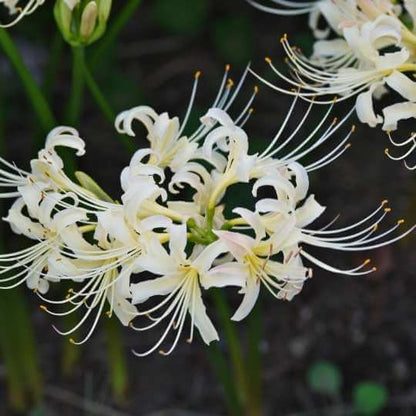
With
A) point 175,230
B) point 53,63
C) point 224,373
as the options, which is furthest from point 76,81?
point 224,373

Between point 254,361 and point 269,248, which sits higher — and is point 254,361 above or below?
below

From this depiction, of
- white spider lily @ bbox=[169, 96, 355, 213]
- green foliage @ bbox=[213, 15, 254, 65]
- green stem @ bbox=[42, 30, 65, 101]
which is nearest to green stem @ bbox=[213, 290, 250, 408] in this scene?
white spider lily @ bbox=[169, 96, 355, 213]

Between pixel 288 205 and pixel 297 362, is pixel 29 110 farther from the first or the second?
pixel 288 205

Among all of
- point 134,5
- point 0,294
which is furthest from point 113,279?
point 0,294

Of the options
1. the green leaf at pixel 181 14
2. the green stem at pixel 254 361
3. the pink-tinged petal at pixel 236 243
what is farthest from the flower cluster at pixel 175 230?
the green leaf at pixel 181 14

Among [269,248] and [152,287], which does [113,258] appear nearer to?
[152,287]

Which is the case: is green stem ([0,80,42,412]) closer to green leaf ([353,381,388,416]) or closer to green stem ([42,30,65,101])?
green stem ([42,30,65,101])
